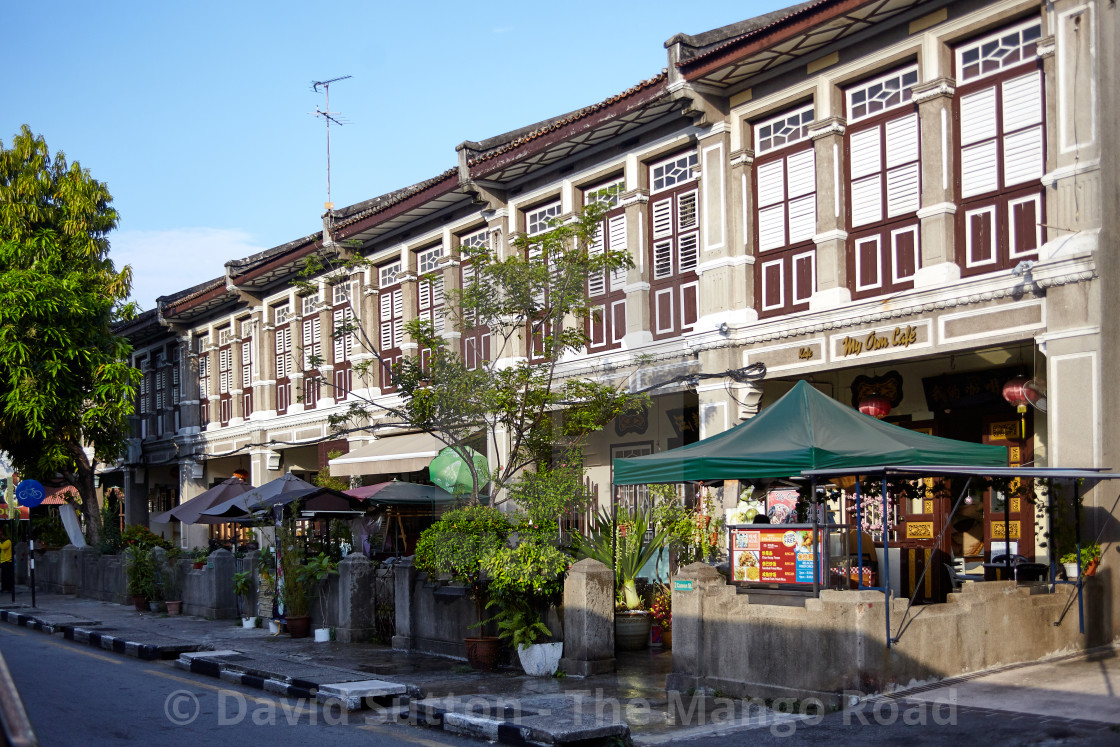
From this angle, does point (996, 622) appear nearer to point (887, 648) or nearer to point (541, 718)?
point (887, 648)

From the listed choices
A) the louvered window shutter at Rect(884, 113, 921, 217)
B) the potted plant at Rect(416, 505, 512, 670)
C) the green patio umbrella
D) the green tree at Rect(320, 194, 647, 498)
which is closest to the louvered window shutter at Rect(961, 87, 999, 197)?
the louvered window shutter at Rect(884, 113, 921, 217)

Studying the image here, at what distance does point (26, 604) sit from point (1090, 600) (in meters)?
21.2

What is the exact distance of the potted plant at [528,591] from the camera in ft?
39.3

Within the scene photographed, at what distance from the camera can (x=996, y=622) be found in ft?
33.8

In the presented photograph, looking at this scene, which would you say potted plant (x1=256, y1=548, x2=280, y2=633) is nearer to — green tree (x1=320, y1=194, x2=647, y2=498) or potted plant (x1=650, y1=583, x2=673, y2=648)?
green tree (x1=320, y1=194, x2=647, y2=498)

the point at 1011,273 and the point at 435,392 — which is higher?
the point at 1011,273

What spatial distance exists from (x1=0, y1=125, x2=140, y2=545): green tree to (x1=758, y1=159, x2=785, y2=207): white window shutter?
1798 centimetres

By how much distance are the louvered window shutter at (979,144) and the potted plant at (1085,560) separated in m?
4.41

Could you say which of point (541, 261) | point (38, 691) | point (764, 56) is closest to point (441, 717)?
point (38, 691)

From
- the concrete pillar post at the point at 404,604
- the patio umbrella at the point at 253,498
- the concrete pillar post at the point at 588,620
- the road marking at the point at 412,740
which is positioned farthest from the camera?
the patio umbrella at the point at 253,498

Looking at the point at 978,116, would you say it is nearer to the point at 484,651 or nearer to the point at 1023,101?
the point at 1023,101

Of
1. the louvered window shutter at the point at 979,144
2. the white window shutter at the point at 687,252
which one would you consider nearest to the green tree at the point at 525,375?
the white window shutter at the point at 687,252

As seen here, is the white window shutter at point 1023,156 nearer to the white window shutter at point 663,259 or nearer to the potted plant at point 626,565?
the white window shutter at point 663,259

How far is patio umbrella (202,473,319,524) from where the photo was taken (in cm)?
1912
